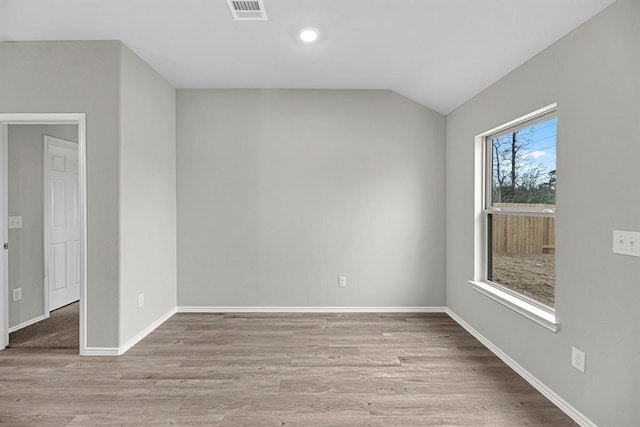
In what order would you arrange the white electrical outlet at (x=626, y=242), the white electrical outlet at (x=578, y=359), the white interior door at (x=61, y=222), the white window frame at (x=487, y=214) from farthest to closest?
the white interior door at (x=61, y=222) < the white window frame at (x=487, y=214) < the white electrical outlet at (x=578, y=359) < the white electrical outlet at (x=626, y=242)

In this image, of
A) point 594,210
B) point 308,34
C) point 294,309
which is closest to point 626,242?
point 594,210

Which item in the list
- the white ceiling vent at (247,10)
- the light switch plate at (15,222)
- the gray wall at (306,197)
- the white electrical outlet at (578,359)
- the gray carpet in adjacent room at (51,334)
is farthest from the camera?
the gray wall at (306,197)

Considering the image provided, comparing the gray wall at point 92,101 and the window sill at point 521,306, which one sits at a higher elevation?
the gray wall at point 92,101

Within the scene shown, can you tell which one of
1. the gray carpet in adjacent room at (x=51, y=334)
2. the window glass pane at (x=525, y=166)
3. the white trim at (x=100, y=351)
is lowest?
the gray carpet in adjacent room at (x=51, y=334)

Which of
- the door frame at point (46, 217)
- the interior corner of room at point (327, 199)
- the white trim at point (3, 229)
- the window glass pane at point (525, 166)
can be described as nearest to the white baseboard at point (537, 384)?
the interior corner of room at point (327, 199)

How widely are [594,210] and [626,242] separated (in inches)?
10.8

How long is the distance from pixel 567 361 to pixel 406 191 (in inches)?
93.1

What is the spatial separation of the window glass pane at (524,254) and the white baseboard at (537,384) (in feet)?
1.74

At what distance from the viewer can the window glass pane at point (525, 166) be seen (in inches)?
100

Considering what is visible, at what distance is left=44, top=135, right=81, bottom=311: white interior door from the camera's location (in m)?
3.98

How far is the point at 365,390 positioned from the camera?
96.3 inches

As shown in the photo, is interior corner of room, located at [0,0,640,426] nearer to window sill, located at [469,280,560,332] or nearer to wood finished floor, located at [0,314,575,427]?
window sill, located at [469,280,560,332]

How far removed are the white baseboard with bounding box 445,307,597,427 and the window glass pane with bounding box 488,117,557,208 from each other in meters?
1.23

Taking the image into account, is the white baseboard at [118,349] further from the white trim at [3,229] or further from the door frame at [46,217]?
the door frame at [46,217]
